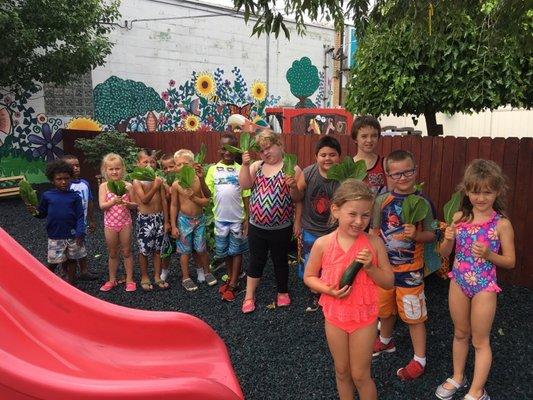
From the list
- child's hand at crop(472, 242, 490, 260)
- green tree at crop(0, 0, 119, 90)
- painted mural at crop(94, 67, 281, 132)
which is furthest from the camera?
painted mural at crop(94, 67, 281, 132)

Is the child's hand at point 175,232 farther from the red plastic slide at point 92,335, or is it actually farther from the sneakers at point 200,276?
the red plastic slide at point 92,335

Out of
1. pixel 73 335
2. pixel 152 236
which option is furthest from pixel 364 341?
pixel 152 236

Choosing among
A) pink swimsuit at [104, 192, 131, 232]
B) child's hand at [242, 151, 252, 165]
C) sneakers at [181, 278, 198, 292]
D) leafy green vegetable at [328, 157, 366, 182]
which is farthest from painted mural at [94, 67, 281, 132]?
leafy green vegetable at [328, 157, 366, 182]

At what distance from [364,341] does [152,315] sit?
113cm

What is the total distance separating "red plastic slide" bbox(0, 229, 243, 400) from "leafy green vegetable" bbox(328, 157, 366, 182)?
1.35m

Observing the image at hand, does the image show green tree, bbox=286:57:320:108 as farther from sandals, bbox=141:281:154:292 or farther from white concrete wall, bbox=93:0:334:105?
sandals, bbox=141:281:154:292

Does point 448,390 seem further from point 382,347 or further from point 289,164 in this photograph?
point 289,164

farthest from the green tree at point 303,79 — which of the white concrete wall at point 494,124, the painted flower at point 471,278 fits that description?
the painted flower at point 471,278

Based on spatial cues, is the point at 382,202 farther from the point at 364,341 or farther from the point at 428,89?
the point at 428,89

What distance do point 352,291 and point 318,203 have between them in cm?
148

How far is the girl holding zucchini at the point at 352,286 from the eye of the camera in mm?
2080

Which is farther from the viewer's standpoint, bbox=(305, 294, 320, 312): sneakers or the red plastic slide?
bbox=(305, 294, 320, 312): sneakers

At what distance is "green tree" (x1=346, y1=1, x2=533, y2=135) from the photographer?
5285 mm

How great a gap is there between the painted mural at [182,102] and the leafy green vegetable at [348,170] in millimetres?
9730
